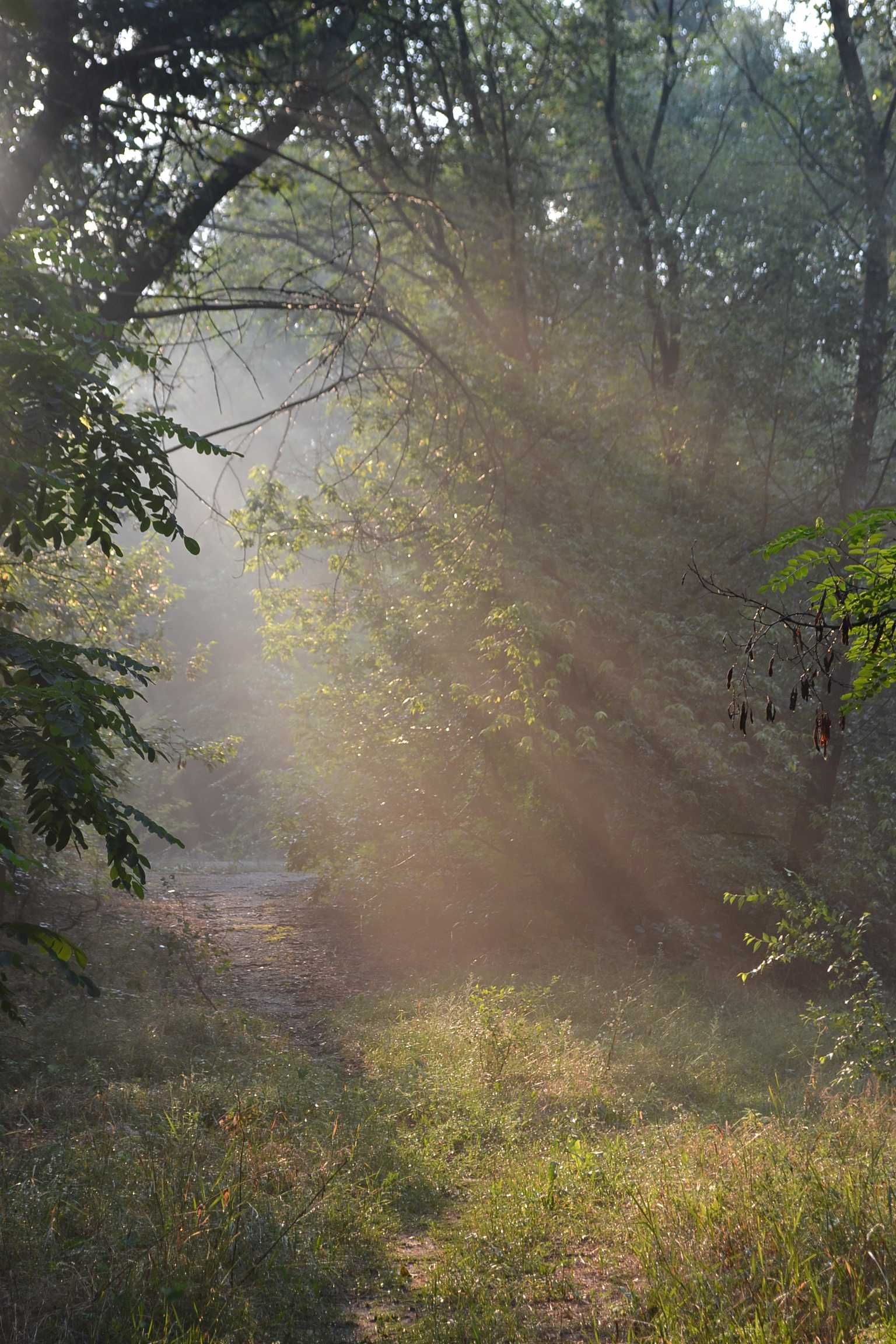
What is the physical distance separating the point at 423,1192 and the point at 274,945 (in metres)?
8.81

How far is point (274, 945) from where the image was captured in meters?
13.7

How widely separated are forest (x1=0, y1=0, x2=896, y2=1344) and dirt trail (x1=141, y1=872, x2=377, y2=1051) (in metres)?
0.14

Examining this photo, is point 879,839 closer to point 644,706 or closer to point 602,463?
point 644,706

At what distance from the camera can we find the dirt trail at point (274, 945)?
413 inches

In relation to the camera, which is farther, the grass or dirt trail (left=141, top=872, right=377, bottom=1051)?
dirt trail (left=141, top=872, right=377, bottom=1051)

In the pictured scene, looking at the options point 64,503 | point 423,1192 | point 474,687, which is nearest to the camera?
point 64,503

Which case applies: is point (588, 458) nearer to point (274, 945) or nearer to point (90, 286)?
point (90, 286)

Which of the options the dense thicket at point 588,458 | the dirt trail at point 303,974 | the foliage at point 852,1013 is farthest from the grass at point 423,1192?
the dense thicket at point 588,458

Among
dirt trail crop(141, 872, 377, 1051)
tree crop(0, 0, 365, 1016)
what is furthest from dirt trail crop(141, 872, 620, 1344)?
tree crop(0, 0, 365, 1016)

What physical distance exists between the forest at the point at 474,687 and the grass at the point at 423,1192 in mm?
30

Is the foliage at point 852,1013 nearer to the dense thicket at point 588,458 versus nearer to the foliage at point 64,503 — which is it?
the dense thicket at point 588,458

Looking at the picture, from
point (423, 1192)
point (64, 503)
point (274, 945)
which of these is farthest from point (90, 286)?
Answer: point (274, 945)

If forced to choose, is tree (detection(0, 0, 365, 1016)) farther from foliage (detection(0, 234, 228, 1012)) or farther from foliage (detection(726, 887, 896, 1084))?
foliage (detection(726, 887, 896, 1084))

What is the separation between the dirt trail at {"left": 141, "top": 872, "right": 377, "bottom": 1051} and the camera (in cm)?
1050
